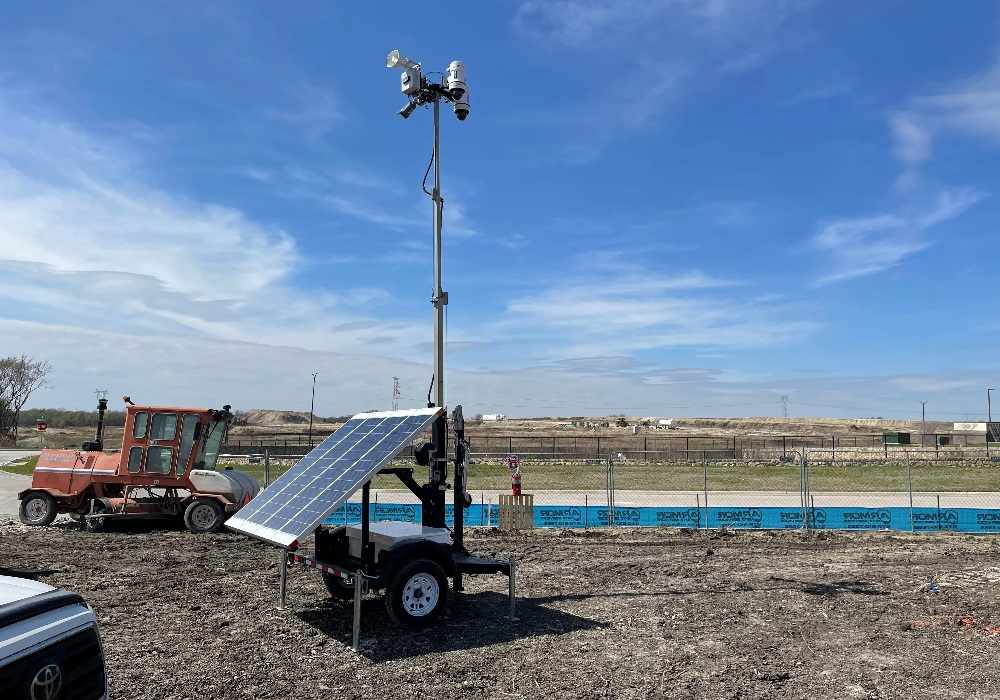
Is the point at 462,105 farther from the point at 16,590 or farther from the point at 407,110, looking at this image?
the point at 16,590

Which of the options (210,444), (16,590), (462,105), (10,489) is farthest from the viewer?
(10,489)

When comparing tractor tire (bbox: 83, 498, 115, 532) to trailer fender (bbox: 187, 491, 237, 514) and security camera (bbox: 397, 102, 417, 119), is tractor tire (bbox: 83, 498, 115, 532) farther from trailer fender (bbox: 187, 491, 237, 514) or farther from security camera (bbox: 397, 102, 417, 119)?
security camera (bbox: 397, 102, 417, 119)

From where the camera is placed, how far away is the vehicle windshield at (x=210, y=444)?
18.2 meters

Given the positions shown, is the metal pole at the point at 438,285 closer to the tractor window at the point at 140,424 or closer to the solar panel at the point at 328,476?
the solar panel at the point at 328,476

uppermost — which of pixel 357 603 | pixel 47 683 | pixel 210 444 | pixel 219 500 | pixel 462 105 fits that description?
pixel 462 105

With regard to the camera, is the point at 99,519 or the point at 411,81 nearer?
the point at 411,81

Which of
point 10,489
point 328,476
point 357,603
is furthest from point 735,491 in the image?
point 10,489

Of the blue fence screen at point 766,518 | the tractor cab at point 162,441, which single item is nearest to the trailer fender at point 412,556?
the tractor cab at point 162,441

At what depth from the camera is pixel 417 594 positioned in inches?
368

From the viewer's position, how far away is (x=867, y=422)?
13600 centimetres

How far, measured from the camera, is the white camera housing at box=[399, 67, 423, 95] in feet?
36.7

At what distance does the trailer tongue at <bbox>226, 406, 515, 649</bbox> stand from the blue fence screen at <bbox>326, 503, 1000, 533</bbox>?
33.6 feet

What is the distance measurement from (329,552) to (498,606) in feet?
8.09

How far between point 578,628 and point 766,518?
12501 millimetres
